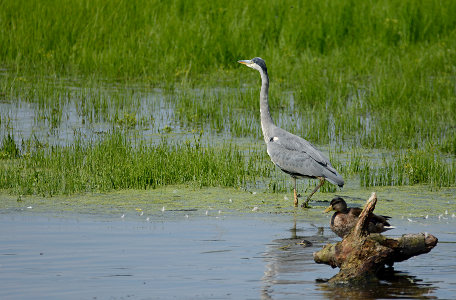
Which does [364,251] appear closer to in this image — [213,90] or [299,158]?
[299,158]

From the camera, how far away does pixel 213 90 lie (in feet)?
55.9

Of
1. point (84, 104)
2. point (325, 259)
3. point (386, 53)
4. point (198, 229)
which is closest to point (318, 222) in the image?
point (198, 229)

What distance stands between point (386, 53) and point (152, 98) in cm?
633

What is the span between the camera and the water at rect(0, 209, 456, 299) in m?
6.82

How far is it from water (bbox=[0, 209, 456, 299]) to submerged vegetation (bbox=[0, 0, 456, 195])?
171cm

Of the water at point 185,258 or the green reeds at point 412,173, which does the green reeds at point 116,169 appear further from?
the green reeds at point 412,173

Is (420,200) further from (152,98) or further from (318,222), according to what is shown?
(152,98)

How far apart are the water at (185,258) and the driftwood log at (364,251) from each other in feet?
0.50

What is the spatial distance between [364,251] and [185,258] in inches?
65.2

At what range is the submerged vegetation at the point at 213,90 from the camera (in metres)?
11.5

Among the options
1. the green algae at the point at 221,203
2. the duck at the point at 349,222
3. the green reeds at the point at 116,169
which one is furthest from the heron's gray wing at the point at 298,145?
the duck at the point at 349,222

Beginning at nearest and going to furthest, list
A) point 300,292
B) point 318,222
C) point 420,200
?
point 300,292 < point 318,222 < point 420,200

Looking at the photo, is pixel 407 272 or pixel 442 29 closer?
pixel 407 272

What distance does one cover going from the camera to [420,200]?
1035 cm
